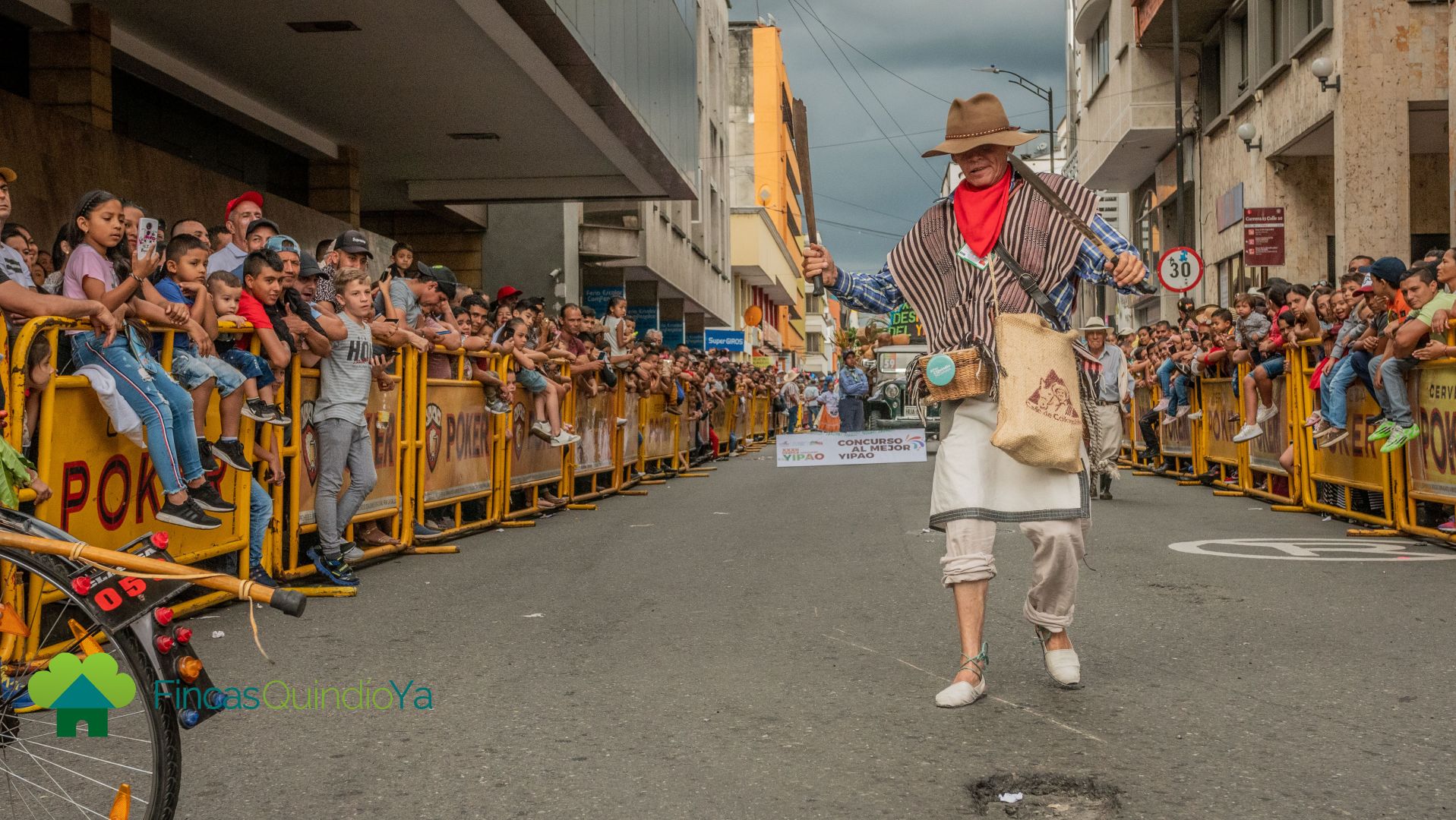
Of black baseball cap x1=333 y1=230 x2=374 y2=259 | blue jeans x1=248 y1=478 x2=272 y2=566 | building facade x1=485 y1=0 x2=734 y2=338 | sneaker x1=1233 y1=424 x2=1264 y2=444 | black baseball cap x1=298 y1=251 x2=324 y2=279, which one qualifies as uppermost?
building facade x1=485 y1=0 x2=734 y2=338

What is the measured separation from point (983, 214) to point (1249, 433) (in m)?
9.47

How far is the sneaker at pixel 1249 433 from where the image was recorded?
13612 mm

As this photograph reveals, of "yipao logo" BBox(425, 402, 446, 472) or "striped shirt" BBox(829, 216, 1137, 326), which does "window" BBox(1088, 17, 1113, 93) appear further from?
"striped shirt" BBox(829, 216, 1137, 326)

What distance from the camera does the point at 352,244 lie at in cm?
993

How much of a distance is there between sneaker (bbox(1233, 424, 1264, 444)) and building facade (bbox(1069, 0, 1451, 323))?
8009 millimetres

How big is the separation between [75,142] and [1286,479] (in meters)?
12.2

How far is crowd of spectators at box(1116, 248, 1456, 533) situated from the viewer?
10.0 meters

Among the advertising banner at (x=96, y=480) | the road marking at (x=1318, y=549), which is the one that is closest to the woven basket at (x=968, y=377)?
the advertising banner at (x=96, y=480)

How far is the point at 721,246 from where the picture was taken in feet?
172

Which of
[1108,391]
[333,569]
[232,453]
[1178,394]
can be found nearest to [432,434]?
[333,569]

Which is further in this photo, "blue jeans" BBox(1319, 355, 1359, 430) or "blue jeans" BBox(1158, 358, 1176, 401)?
"blue jeans" BBox(1158, 358, 1176, 401)

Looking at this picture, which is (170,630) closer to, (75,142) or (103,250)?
(103,250)

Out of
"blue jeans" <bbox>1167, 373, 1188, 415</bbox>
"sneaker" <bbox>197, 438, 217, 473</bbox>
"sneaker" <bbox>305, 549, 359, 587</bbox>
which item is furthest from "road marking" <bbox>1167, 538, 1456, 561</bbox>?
"blue jeans" <bbox>1167, 373, 1188, 415</bbox>

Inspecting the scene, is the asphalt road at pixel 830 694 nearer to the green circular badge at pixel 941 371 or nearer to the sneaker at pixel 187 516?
the sneaker at pixel 187 516
